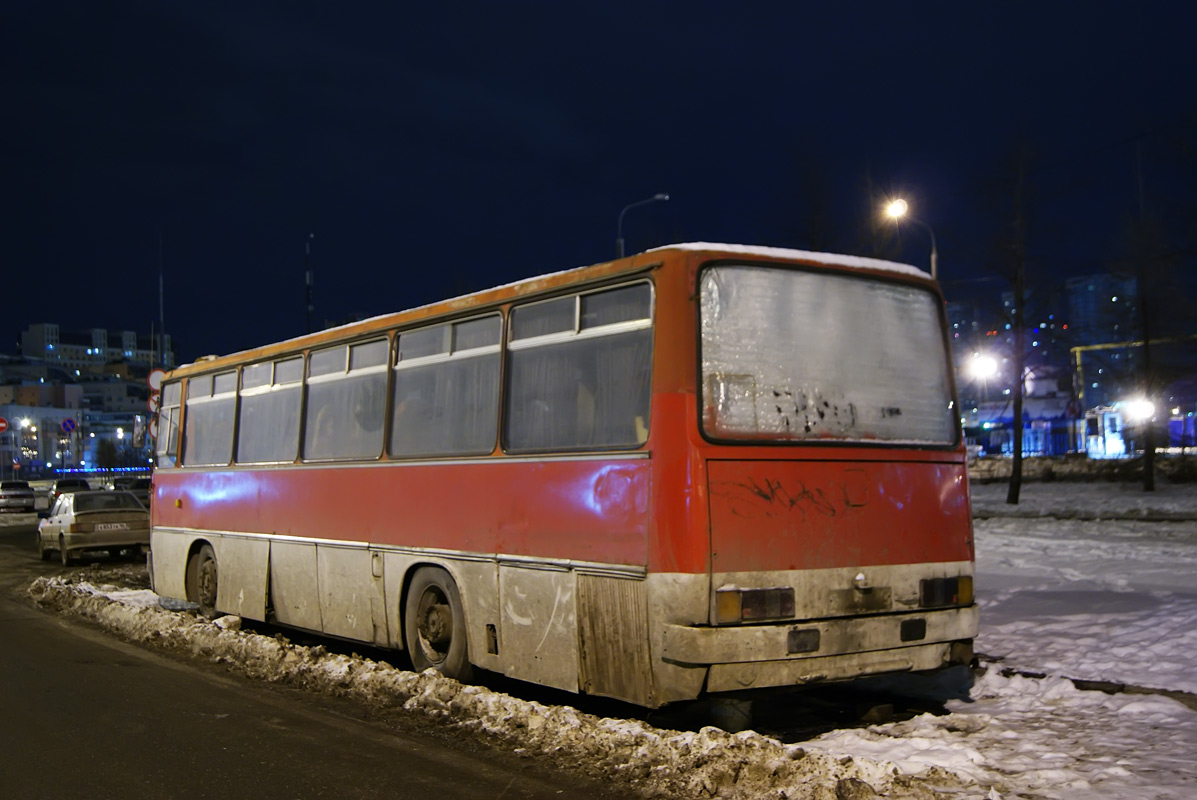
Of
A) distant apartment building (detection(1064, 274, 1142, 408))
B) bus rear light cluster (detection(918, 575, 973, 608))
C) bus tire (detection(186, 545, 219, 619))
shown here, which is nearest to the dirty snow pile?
bus rear light cluster (detection(918, 575, 973, 608))

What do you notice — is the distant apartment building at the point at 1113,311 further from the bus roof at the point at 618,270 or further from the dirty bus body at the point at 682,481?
the dirty bus body at the point at 682,481

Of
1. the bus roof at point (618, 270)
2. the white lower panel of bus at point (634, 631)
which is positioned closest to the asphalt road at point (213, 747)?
the white lower panel of bus at point (634, 631)

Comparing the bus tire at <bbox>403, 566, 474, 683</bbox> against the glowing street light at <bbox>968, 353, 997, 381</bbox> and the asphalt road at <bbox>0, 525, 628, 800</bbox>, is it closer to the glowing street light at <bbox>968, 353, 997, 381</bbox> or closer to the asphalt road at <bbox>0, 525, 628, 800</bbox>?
the asphalt road at <bbox>0, 525, 628, 800</bbox>

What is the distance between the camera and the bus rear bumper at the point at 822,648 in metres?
6.70

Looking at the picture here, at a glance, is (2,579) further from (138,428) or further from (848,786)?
(848,786)

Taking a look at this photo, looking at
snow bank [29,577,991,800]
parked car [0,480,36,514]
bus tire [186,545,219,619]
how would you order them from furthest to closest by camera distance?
parked car [0,480,36,514] → bus tire [186,545,219,619] → snow bank [29,577,991,800]

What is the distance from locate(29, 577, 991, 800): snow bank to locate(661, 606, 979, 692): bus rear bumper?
0.41m

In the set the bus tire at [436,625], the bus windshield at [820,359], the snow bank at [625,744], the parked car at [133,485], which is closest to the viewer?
the snow bank at [625,744]

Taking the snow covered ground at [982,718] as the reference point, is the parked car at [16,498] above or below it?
above

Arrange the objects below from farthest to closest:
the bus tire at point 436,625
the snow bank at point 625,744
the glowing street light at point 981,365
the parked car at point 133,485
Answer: the parked car at point 133,485 < the glowing street light at point 981,365 < the bus tire at point 436,625 < the snow bank at point 625,744

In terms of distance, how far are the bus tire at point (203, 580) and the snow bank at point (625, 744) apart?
2404 millimetres

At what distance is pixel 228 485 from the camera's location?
13.4 m

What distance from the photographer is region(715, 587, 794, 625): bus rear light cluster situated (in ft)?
22.2

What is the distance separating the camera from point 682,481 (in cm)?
687
